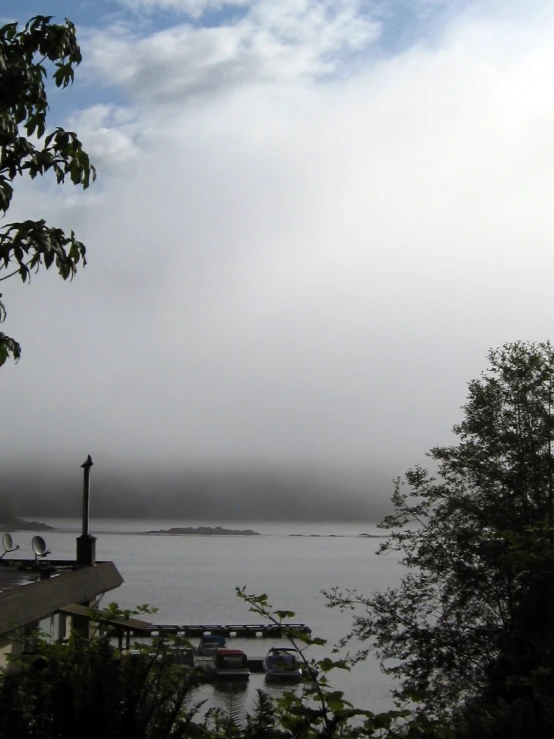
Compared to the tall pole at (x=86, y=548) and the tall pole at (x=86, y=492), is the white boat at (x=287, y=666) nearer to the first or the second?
the tall pole at (x=86, y=548)

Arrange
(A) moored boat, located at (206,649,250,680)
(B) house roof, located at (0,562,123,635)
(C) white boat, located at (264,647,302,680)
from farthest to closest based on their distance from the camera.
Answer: (A) moored boat, located at (206,649,250,680), (B) house roof, located at (0,562,123,635), (C) white boat, located at (264,647,302,680)

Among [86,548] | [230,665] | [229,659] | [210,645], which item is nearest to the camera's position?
[86,548]

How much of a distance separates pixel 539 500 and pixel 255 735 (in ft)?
69.3

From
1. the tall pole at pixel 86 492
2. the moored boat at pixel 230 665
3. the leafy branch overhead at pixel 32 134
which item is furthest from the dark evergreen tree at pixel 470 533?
the moored boat at pixel 230 665

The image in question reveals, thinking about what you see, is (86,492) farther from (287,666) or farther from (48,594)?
(287,666)

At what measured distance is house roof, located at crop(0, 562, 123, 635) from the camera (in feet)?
31.3

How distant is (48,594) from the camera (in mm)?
10984

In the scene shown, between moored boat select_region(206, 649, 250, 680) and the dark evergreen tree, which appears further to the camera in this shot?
moored boat select_region(206, 649, 250, 680)

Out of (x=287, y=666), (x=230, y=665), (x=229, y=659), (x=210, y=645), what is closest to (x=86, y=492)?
(x=287, y=666)

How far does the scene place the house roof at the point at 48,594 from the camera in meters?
9.53

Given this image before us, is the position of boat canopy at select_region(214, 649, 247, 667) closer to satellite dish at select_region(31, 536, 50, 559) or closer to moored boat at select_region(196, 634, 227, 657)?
moored boat at select_region(196, 634, 227, 657)

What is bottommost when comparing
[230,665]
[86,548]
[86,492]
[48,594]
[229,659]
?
[230,665]

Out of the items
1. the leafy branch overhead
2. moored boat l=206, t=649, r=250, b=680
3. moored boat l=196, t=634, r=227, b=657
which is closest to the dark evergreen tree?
the leafy branch overhead

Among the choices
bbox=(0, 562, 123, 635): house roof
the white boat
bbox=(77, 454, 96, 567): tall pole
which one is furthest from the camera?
bbox=(77, 454, 96, 567): tall pole
